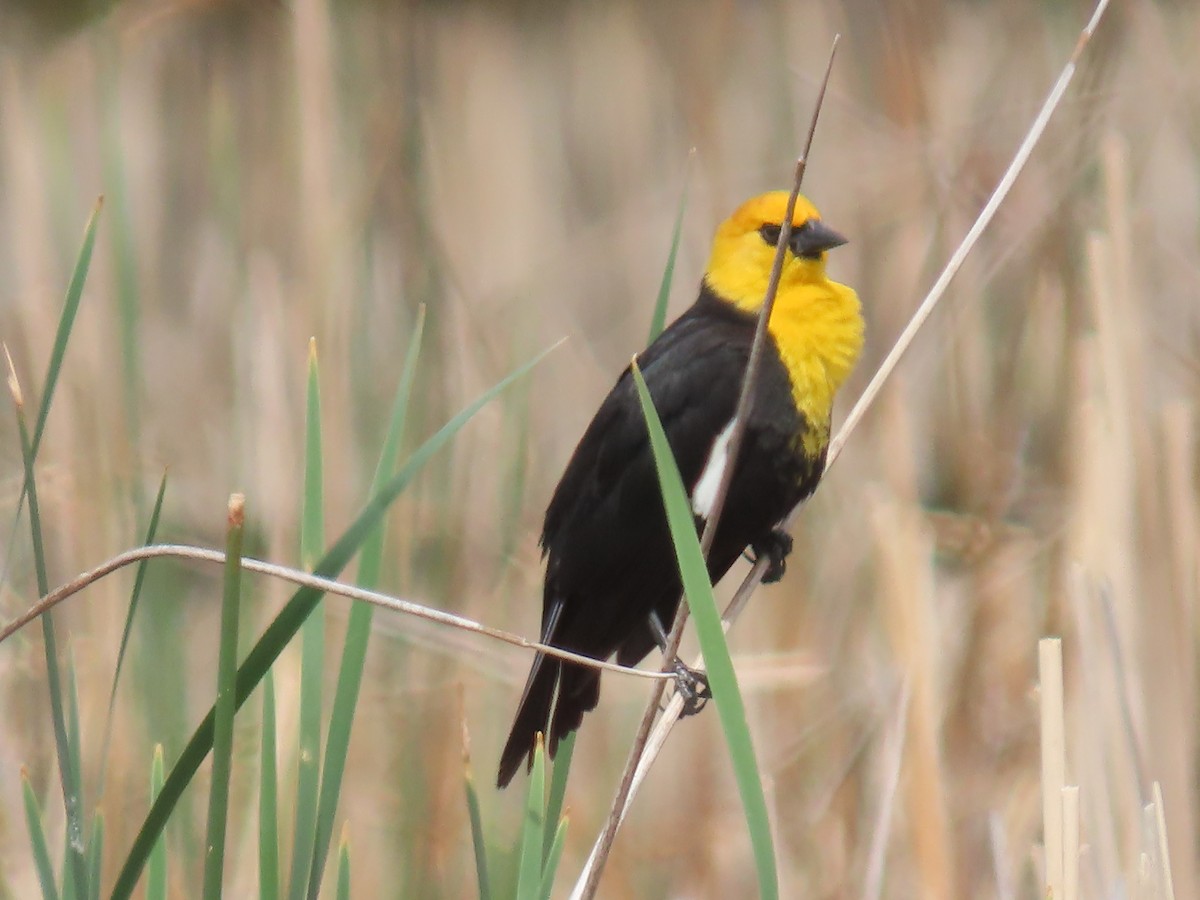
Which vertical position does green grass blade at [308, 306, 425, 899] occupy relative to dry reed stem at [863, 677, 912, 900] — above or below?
above

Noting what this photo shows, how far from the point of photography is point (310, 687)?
813mm

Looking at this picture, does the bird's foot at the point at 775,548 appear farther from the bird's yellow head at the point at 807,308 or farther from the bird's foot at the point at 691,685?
the bird's foot at the point at 691,685

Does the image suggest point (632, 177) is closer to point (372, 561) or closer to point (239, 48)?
point (239, 48)

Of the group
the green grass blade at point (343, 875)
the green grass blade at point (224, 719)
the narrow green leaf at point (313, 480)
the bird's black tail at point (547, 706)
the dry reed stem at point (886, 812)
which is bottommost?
the dry reed stem at point (886, 812)

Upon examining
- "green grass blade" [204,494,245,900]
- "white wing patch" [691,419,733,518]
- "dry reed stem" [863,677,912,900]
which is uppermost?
"green grass blade" [204,494,245,900]

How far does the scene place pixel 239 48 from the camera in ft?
9.90

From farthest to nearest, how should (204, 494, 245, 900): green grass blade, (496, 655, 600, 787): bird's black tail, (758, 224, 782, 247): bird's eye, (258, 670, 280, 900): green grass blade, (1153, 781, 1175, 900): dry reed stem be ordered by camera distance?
(758, 224, 782, 247): bird's eye → (496, 655, 600, 787): bird's black tail → (1153, 781, 1175, 900): dry reed stem → (258, 670, 280, 900): green grass blade → (204, 494, 245, 900): green grass blade

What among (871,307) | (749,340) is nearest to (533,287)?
(749,340)

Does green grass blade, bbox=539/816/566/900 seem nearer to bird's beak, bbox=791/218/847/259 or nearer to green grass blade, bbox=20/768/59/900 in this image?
green grass blade, bbox=20/768/59/900

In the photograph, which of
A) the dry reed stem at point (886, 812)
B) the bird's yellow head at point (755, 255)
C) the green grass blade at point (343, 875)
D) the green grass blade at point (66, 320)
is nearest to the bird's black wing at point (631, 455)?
the bird's yellow head at point (755, 255)

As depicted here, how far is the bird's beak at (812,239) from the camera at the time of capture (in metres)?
1.49

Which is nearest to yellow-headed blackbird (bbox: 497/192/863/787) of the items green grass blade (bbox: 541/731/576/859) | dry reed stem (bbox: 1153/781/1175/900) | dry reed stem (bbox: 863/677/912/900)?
dry reed stem (bbox: 863/677/912/900)

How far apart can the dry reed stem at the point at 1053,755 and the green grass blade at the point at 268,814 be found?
532 millimetres

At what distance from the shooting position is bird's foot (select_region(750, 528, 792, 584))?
1.50m
